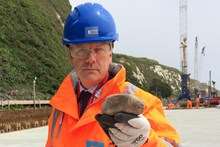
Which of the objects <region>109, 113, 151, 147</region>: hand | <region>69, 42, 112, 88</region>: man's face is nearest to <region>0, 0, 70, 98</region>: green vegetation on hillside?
<region>69, 42, 112, 88</region>: man's face

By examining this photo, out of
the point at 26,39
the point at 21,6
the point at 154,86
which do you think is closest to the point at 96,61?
the point at 26,39

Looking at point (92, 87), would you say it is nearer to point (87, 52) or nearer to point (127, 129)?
point (87, 52)

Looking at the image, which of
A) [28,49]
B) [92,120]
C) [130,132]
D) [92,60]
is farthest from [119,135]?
[28,49]

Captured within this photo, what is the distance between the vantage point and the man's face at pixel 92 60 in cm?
253

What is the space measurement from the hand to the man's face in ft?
2.01

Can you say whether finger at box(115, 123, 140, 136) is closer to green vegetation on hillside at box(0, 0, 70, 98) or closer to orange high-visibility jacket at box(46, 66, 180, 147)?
orange high-visibility jacket at box(46, 66, 180, 147)

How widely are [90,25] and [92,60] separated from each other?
0.52 feet

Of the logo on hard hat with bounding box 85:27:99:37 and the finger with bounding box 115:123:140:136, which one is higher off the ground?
the logo on hard hat with bounding box 85:27:99:37

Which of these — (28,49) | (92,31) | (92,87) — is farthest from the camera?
(28,49)

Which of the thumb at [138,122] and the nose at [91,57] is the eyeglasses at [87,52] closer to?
the nose at [91,57]

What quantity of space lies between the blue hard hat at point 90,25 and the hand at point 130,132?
0.61 metres

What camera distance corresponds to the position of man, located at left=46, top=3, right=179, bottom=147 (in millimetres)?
2414

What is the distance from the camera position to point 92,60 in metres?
2.53

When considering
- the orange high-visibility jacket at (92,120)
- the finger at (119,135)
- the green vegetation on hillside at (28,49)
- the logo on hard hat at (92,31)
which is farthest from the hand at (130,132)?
the green vegetation on hillside at (28,49)
